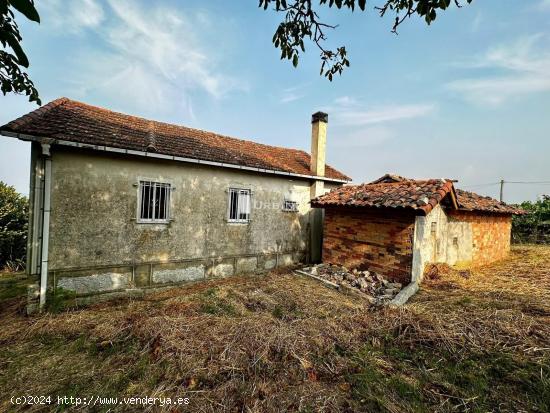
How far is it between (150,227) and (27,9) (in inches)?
255

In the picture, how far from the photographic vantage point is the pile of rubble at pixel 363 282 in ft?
21.9

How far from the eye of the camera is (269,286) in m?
7.45

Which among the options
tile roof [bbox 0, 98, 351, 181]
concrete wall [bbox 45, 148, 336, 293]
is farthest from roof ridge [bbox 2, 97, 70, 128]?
concrete wall [bbox 45, 148, 336, 293]

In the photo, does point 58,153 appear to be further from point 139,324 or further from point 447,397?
point 447,397

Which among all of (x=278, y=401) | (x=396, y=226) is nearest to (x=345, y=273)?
(x=396, y=226)

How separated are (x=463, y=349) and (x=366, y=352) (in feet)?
4.81

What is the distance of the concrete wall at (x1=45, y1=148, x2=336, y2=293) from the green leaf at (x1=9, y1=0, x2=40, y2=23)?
5.94 metres

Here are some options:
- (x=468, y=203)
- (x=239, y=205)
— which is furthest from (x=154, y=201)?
(x=468, y=203)

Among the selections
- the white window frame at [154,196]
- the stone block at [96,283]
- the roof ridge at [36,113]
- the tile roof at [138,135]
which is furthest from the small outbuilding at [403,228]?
the roof ridge at [36,113]

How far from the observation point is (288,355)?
12.6ft

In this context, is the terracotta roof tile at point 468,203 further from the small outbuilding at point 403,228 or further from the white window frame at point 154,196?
the white window frame at point 154,196

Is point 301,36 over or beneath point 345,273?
over

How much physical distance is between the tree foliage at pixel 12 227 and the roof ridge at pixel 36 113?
219 inches

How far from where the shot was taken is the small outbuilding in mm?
7227
